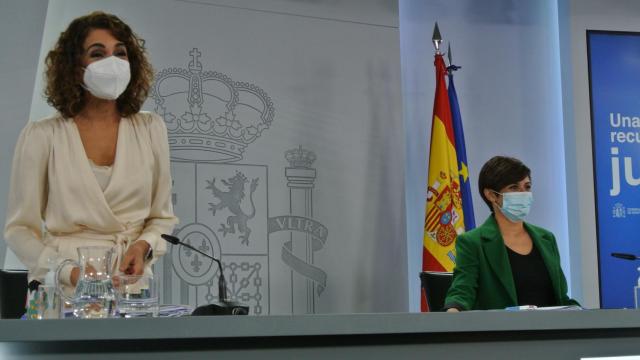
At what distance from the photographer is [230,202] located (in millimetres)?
5160

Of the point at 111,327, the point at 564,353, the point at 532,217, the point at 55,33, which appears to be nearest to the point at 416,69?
the point at 532,217

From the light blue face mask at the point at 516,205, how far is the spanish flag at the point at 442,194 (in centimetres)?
144

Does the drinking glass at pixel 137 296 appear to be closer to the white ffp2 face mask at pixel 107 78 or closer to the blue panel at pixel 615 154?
the white ffp2 face mask at pixel 107 78

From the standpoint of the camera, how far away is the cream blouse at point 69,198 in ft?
8.27

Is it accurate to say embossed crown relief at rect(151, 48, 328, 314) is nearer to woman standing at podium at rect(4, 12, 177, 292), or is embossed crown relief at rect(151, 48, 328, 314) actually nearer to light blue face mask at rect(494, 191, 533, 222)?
light blue face mask at rect(494, 191, 533, 222)

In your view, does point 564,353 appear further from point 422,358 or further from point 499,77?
point 499,77

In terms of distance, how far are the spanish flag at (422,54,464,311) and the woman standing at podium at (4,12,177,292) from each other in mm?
2603

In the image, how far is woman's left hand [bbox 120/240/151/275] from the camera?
2455mm

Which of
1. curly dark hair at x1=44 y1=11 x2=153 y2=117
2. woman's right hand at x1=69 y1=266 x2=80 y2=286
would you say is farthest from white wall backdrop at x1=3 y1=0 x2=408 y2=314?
woman's right hand at x1=69 y1=266 x2=80 y2=286

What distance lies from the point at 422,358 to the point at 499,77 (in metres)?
4.53

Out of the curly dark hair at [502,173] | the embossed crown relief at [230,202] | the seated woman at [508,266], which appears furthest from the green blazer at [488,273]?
the embossed crown relief at [230,202]

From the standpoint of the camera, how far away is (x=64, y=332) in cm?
152

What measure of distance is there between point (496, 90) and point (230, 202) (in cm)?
204

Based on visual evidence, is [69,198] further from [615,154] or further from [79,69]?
[615,154]
